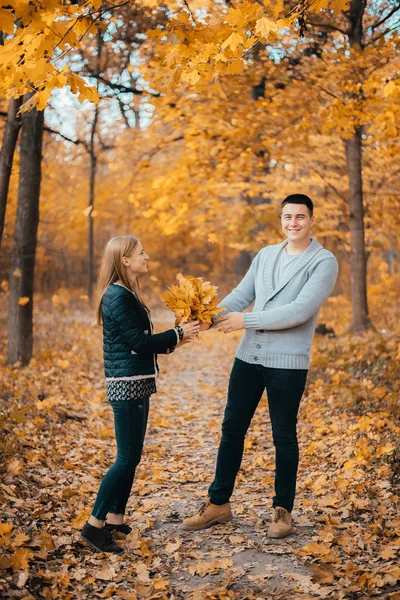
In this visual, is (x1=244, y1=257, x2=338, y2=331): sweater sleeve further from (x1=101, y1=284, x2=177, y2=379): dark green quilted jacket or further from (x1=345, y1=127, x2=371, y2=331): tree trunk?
(x1=345, y1=127, x2=371, y2=331): tree trunk

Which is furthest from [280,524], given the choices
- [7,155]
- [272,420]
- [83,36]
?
[7,155]

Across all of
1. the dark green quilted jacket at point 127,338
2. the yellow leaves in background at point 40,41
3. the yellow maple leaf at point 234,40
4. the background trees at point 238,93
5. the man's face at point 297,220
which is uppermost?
the background trees at point 238,93

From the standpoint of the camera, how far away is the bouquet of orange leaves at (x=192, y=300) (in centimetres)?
370

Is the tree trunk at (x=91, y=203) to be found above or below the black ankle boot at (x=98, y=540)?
above

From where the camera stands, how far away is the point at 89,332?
12.2 m

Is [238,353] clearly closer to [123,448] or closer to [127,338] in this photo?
[127,338]

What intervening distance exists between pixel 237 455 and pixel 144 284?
69.4 feet

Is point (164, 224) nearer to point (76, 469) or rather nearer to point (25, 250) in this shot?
point (25, 250)

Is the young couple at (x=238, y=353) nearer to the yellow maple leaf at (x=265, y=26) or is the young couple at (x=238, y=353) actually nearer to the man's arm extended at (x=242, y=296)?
the man's arm extended at (x=242, y=296)

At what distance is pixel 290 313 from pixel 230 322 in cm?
42

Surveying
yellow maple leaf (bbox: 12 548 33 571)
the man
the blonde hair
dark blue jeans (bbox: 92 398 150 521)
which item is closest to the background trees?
the blonde hair

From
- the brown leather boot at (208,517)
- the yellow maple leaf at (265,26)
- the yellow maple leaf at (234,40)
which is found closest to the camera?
the yellow maple leaf at (265,26)

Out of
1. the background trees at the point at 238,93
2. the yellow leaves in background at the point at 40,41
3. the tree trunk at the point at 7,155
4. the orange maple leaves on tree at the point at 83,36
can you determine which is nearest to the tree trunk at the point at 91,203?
the background trees at the point at 238,93

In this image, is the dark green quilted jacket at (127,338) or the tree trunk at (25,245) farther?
the tree trunk at (25,245)
